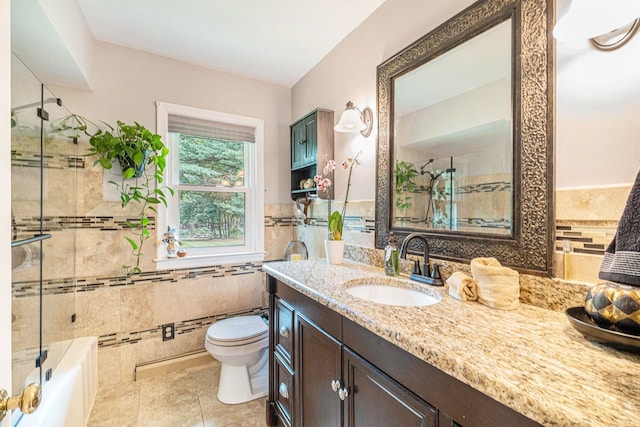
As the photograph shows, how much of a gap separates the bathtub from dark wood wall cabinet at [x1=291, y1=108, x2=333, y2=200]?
5.73ft

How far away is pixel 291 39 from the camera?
2.00 metres

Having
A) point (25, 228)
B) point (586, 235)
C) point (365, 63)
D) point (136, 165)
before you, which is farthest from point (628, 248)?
point (136, 165)

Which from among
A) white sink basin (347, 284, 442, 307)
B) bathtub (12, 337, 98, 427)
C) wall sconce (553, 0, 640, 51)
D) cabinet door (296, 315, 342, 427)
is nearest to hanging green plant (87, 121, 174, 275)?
bathtub (12, 337, 98, 427)

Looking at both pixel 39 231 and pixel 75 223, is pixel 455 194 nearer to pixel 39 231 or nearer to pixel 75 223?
pixel 39 231

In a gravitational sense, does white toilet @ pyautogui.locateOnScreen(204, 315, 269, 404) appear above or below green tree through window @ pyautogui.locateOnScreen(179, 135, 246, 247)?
below

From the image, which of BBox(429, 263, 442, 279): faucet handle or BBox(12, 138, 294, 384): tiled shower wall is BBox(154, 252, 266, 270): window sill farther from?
BBox(429, 263, 442, 279): faucet handle

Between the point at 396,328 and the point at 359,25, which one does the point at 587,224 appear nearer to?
the point at 396,328

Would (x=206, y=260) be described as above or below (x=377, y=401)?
above

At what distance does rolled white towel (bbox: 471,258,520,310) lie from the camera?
3.06 ft

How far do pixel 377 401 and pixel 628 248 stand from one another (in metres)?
0.77

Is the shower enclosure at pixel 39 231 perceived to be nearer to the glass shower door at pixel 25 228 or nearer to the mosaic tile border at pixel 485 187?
the glass shower door at pixel 25 228

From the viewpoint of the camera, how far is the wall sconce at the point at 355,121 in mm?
1680

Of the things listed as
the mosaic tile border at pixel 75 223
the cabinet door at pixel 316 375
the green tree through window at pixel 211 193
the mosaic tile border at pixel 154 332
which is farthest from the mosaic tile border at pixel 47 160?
the cabinet door at pixel 316 375

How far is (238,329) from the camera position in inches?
77.3
